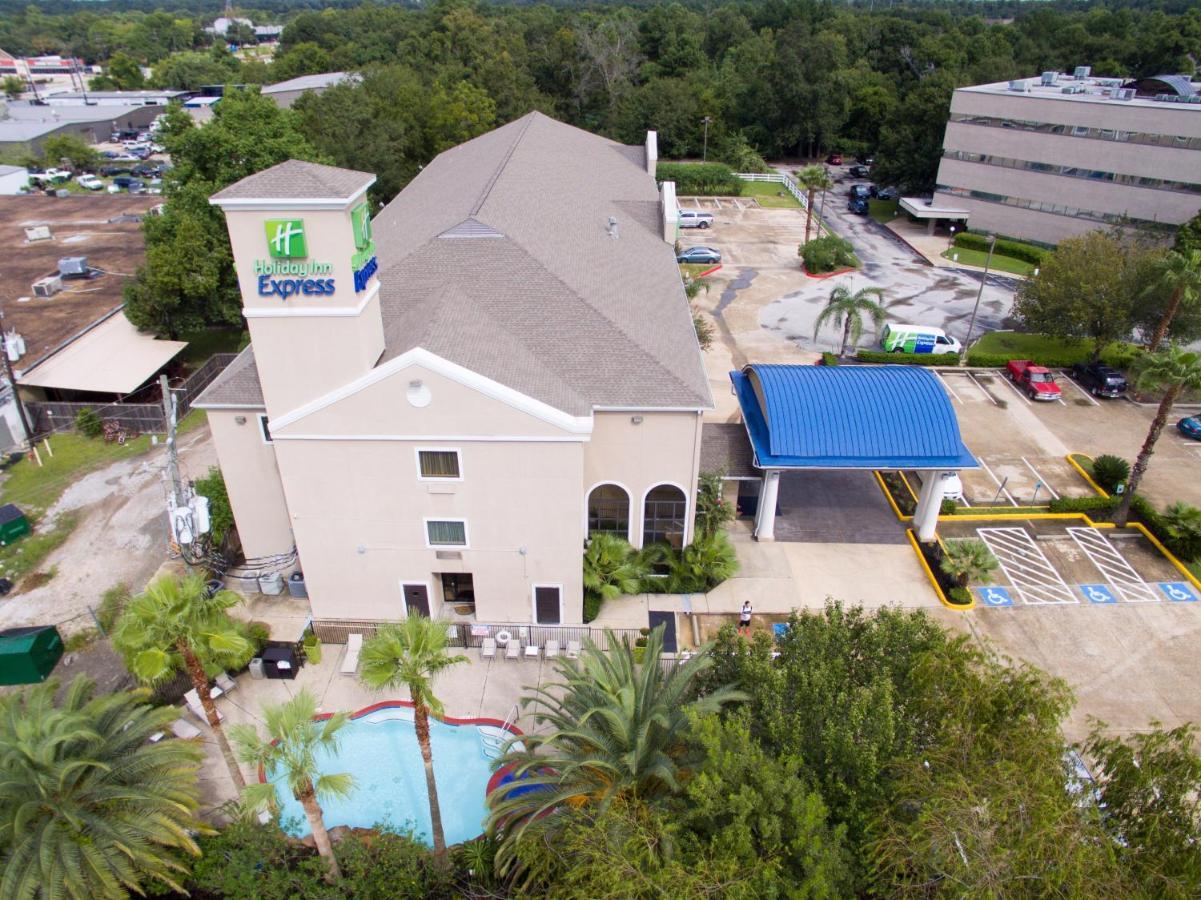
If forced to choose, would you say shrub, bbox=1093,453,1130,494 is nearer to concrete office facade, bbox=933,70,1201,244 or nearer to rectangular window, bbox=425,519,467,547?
rectangular window, bbox=425,519,467,547

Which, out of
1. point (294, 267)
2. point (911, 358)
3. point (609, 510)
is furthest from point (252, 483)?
point (911, 358)

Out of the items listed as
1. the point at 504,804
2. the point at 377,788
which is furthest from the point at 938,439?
the point at 377,788

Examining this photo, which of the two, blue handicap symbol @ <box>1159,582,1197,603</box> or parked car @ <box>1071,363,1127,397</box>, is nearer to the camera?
blue handicap symbol @ <box>1159,582,1197,603</box>

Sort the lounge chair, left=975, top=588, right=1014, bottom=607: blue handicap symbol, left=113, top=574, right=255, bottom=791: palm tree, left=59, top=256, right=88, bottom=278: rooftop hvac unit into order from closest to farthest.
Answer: left=113, top=574, right=255, bottom=791: palm tree, the lounge chair, left=975, top=588, right=1014, bottom=607: blue handicap symbol, left=59, top=256, right=88, bottom=278: rooftop hvac unit

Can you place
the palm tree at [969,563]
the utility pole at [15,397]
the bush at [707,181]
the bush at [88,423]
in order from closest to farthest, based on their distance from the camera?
the palm tree at [969,563] → the utility pole at [15,397] → the bush at [88,423] → the bush at [707,181]

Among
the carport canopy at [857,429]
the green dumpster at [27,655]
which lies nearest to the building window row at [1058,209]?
the carport canopy at [857,429]

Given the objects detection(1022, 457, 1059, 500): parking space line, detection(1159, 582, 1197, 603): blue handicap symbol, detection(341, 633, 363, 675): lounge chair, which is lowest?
detection(1022, 457, 1059, 500): parking space line

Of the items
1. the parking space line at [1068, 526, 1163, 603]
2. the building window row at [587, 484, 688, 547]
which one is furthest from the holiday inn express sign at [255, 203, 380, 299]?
the parking space line at [1068, 526, 1163, 603]

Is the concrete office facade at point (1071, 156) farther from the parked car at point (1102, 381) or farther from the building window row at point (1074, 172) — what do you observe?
the parked car at point (1102, 381)
